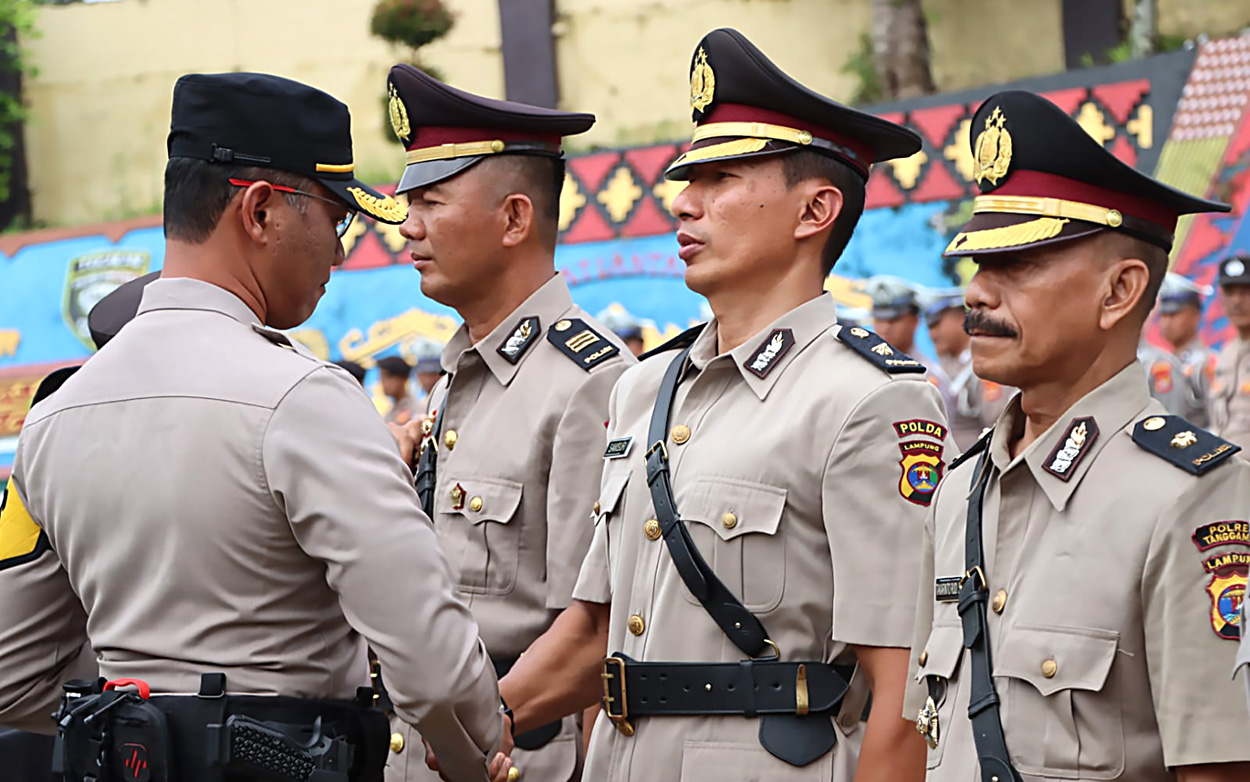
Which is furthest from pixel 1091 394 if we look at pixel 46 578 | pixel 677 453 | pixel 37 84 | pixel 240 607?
pixel 37 84

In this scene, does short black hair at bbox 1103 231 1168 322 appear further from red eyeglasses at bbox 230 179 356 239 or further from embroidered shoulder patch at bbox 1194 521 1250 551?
red eyeglasses at bbox 230 179 356 239

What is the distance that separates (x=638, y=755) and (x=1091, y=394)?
3.88ft

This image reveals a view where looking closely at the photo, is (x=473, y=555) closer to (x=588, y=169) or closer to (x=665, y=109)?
(x=588, y=169)

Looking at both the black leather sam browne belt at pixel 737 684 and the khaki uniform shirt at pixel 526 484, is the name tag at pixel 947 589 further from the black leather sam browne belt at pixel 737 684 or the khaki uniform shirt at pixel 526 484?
the khaki uniform shirt at pixel 526 484

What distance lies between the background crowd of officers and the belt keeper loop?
0.06ft

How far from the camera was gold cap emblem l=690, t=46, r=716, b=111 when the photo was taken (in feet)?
11.6

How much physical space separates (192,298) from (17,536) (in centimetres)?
63

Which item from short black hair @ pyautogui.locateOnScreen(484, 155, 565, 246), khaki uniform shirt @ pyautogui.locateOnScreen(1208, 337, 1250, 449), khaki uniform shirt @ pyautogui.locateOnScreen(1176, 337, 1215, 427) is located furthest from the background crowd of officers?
khaki uniform shirt @ pyautogui.locateOnScreen(1176, 337, 1215, 427)

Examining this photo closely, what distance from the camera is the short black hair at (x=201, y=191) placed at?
2.93 m

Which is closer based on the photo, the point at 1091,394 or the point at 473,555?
the point at 1091,394

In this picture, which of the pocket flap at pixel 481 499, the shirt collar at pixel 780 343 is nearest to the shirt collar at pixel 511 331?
the pocket flap at pixel 481 499

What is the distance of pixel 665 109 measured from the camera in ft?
55.1

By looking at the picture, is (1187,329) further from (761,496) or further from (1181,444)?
(1181,444)

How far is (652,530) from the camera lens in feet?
10.7
